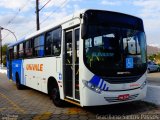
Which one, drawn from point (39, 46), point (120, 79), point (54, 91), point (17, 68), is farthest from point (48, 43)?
point (17, 68)

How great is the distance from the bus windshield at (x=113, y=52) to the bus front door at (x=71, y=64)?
0.59 metres

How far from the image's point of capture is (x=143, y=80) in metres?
9.09

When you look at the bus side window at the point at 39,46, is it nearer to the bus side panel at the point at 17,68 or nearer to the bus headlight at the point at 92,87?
the bus side panel at the point at 17,68

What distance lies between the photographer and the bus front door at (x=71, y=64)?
8680mm

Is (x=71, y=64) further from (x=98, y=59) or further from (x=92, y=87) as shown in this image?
(x=92, y=87)

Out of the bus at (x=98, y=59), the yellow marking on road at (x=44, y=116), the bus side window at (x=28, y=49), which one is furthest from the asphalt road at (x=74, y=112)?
the bus side window at (x=28, y=49)

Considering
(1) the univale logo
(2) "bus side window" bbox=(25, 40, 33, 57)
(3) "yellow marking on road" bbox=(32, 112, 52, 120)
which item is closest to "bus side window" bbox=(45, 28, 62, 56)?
(1) the univale logo

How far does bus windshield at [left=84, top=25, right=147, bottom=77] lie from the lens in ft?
26.9

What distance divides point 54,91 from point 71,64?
1742 mm

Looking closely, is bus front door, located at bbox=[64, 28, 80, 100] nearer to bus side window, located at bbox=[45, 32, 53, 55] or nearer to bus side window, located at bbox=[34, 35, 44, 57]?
bus side window, located at bbox=[45, 32, 53, 55]

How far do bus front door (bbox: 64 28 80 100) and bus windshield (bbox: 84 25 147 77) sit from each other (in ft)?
1.94

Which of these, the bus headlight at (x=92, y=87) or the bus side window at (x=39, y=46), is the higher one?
the bus side window at (x=39, y=46)

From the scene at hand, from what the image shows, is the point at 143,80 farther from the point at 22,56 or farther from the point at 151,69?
the point at 151,69

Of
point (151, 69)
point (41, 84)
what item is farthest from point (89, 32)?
point (151, 69)
